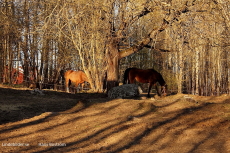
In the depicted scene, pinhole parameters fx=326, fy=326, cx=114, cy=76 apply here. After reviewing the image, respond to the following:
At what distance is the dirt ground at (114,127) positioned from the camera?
820 centimetres

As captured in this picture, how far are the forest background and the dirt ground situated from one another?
7.05 feet

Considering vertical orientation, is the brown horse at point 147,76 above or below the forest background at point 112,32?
below

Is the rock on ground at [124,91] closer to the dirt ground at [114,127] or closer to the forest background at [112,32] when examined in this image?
the forest background at [112,32]

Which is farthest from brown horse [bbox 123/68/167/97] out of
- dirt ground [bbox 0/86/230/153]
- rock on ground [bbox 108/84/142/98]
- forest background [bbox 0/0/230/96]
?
dirt ground [bbox 0/86/230/153]

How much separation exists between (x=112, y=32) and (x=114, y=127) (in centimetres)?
727

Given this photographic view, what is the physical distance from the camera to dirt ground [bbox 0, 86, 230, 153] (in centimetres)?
820

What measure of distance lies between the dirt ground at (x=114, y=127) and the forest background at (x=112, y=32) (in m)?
2.15

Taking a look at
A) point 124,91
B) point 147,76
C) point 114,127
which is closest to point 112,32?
point 124,91

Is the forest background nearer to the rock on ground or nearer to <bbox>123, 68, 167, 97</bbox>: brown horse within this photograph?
the rock on ground

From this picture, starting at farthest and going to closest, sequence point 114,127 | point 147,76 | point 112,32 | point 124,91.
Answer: point 147,76
point 124,91
point 112,32
point 114,127

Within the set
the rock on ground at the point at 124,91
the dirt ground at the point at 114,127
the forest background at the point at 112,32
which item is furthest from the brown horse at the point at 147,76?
the dirt ground at the point at 114,127

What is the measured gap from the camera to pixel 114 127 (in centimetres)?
1002

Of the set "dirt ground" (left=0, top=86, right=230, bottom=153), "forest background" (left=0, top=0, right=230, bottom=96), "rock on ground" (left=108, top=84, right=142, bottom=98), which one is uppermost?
"forest background" (left=0, top=0, right=230, bottom=96)

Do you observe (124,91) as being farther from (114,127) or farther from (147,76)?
(114,127)
